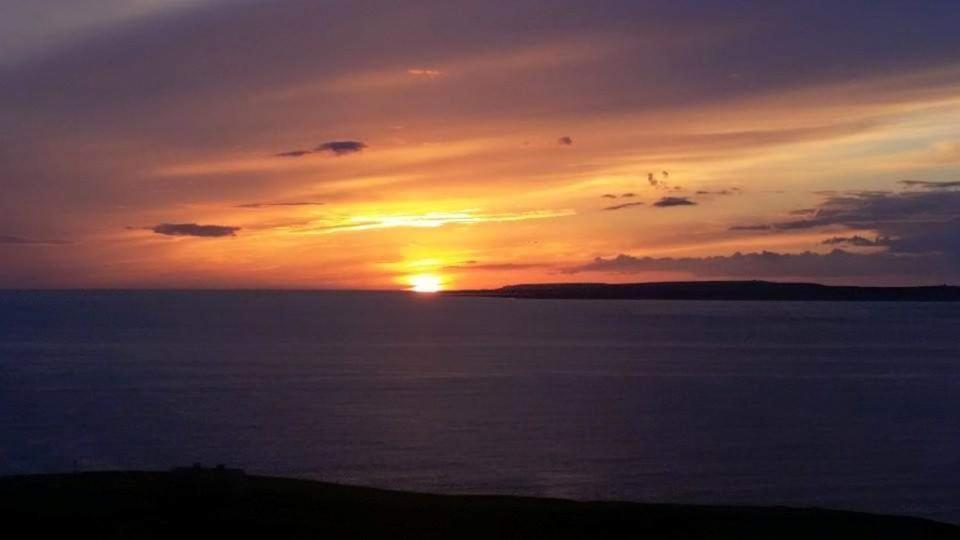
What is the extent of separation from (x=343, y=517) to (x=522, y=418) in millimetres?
25499

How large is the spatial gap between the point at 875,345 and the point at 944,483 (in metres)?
64.7

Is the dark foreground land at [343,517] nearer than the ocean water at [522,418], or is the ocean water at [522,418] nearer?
the dark foreground land at [343,517]

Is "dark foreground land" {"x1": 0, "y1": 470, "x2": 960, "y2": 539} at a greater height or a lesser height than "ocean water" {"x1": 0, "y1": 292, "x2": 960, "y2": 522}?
greater

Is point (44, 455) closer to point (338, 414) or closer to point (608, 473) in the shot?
point (338, 414)

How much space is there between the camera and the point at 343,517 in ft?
42.6

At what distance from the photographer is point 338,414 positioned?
129 ft

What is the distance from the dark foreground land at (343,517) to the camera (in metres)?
12.1

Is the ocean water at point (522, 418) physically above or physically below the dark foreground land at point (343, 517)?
below

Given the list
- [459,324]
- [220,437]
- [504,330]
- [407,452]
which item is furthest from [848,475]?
[459,324]

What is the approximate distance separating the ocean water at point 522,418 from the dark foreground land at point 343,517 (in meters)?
9.11

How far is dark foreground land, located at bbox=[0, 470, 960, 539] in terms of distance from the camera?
477 inches

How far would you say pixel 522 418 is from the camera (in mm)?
38219

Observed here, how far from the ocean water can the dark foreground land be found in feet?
29.9

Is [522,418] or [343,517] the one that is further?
[522,418]
